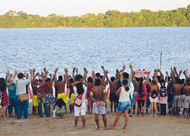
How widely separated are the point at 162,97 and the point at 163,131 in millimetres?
2516

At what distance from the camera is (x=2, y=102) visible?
14.1 meters

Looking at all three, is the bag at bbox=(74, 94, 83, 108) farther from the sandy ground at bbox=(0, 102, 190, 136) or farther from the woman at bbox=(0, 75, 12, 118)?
the woman at bbox=(0, 75, 12, 118)

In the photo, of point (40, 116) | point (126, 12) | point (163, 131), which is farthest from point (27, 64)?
point (126, 12)

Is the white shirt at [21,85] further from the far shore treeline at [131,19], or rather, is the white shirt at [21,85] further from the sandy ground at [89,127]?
the far shore treeline at [131,19]

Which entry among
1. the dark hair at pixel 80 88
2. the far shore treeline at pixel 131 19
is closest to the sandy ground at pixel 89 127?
the dark hair at pixel 80 88

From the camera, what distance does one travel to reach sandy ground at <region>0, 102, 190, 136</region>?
11.8 meters

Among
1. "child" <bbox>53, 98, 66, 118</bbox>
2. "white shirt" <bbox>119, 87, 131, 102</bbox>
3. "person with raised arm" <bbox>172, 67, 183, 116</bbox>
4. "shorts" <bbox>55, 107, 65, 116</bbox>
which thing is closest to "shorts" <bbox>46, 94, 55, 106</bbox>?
"child" <bbox>53, 98, 66, 118</bbox>

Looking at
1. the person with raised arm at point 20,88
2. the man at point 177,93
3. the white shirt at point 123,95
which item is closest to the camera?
the white shirt at point 123,95

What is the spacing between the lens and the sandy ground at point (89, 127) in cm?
1181

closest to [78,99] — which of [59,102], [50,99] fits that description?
[59,102]

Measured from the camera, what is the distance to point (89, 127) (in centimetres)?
1278

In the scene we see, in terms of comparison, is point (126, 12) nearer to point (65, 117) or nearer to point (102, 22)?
point (102, 22)

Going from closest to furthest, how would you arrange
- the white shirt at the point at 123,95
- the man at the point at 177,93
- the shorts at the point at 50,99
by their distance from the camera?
1. the white shirt at the point at 123,95
2. the man at the point at 177,93
3. the shorts at the point at 50,99

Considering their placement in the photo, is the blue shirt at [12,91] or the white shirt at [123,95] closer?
the white shirt at [123,95]
